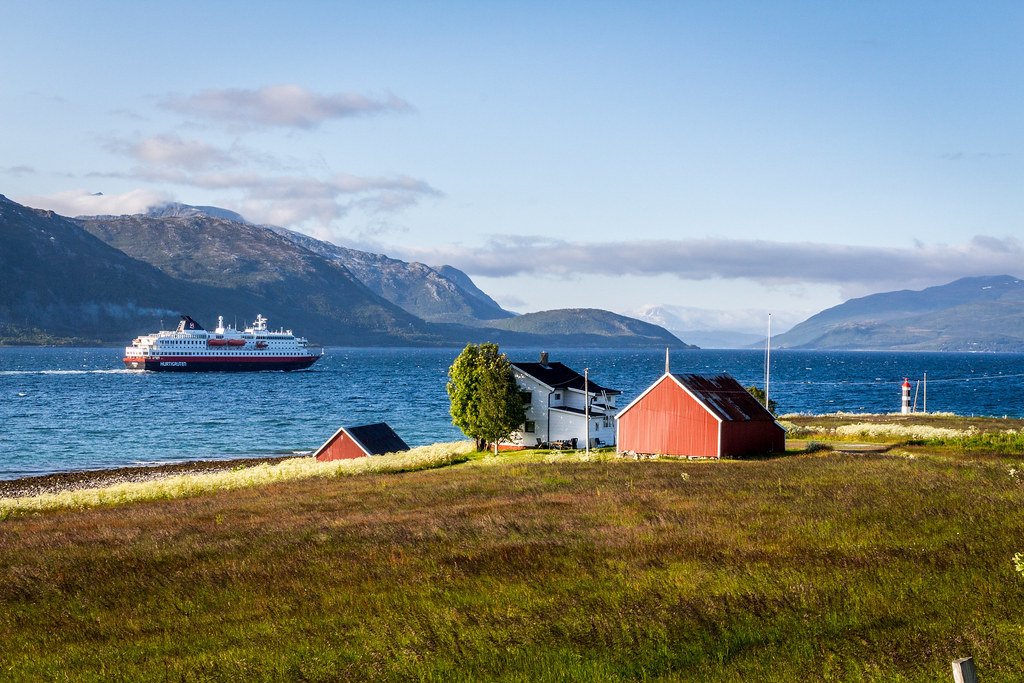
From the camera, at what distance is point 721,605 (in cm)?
1441

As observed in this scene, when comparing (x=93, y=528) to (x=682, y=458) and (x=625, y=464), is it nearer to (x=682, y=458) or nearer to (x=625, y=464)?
(x=625, y=464)

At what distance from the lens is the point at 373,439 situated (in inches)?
2346

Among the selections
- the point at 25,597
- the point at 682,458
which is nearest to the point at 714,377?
the point at 682,458

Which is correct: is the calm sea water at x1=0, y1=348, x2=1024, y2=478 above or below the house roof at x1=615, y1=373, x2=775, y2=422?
below

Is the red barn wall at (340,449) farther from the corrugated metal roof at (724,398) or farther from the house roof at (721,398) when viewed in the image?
the corrugated metal roof at (724,398)

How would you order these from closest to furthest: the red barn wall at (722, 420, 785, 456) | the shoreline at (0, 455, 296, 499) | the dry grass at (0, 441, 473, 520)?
the dry grass at (0, 441, 473, 520), the red barn wall at (722, 420, 785, 456), the shoreline at (0, 455, 296, 499)

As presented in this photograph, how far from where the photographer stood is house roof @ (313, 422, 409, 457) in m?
57.8

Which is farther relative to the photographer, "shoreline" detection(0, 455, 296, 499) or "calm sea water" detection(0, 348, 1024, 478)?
"calm sea water" detection(0, 348, 1024, 478)

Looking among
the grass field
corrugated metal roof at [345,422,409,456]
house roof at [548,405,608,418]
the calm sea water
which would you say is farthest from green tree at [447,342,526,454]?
the grass field

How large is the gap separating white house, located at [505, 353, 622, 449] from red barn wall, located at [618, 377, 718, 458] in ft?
33.4

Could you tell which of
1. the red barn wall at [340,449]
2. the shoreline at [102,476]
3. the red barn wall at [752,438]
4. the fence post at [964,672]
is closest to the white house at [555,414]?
the red barn wall at [340,449]

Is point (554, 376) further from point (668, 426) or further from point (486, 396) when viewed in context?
point (668, 426)

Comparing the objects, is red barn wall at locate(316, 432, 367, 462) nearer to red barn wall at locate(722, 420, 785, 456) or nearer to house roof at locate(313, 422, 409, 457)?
house roof at locate(313, 422, 409, 457)

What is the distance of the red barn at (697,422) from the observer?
48.8 m
